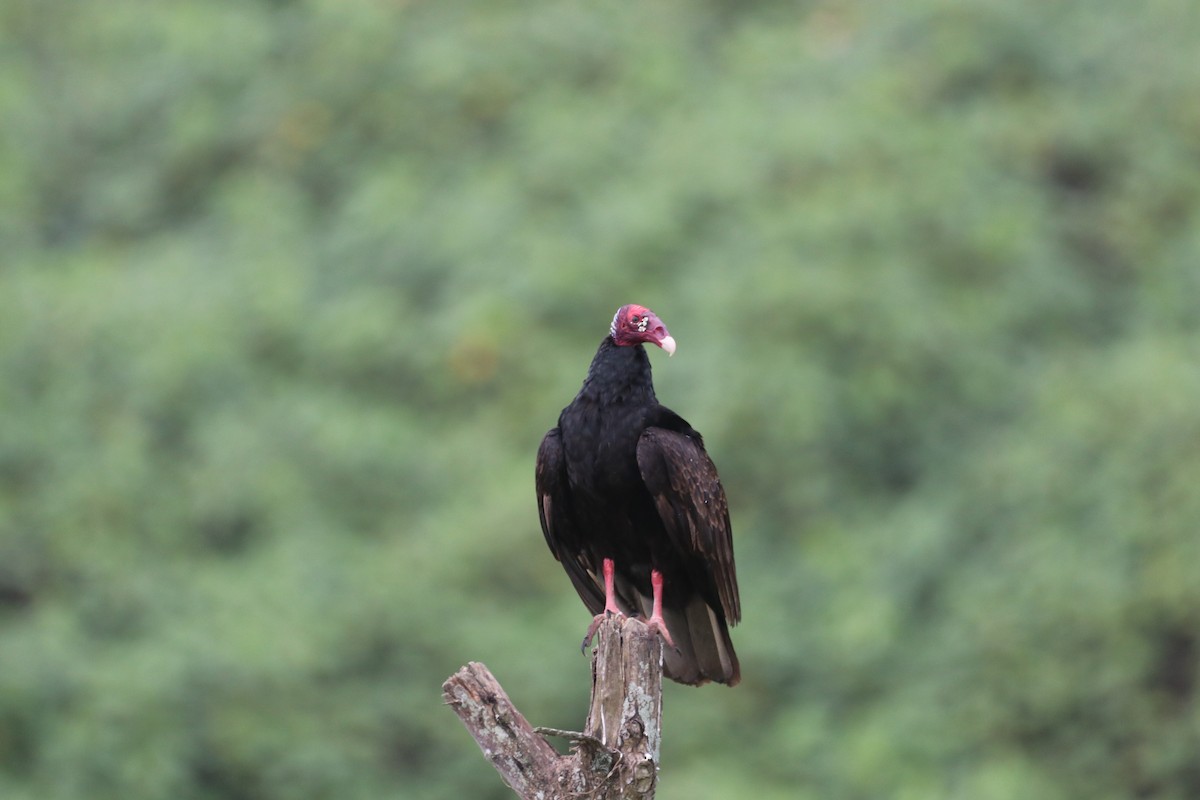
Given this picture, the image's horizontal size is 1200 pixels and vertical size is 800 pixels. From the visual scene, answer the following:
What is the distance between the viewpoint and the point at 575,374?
11.8 m

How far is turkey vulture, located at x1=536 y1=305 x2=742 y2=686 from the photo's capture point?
15.2ft

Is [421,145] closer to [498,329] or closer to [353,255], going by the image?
[353,255]

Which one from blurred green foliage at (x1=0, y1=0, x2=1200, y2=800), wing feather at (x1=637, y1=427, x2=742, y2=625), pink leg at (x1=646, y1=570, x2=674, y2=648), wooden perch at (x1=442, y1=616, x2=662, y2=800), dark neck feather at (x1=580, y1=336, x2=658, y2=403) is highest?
blurred green foliage at (x1=0, y1=0, x2=1200, y2=800)

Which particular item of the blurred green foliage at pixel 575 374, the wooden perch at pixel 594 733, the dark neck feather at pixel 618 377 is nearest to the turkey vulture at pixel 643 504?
the dark neck feather at pixel 618 377

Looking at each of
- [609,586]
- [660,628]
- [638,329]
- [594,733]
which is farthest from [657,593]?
[594,733]

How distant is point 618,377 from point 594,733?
1090 mm

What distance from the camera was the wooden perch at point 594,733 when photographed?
386cm

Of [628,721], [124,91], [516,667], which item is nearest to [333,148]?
[124,91]

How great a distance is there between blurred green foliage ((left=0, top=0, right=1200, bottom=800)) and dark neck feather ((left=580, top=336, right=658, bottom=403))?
5.60m

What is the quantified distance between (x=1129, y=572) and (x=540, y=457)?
21.5 feet

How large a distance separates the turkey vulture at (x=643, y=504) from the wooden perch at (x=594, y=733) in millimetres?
475

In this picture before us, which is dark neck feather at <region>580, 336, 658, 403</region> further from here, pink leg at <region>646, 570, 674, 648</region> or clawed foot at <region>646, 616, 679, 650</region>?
clawed foot at <region>646, 616, 679, 650</region>

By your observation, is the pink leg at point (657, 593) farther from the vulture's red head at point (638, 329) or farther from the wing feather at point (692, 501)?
the vulture's red head at point (638, 329)

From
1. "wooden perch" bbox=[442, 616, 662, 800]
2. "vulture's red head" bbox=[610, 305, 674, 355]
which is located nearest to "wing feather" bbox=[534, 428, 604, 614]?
"vulture's red head" bbox=[610, 305, 674, 355]
